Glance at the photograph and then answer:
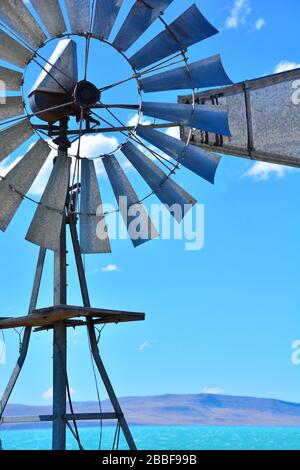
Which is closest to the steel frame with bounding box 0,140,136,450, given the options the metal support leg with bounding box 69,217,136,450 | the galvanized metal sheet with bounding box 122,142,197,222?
the metal support leg with bounding box 69,217,136,450

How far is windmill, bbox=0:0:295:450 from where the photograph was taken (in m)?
8.65

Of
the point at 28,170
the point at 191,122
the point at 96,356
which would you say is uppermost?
the point at 191,122

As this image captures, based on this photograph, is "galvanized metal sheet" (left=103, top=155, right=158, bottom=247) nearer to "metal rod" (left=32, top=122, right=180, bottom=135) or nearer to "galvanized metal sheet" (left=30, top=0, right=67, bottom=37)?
"metal rod" (left=32, top=122, right=180, bottom=135)

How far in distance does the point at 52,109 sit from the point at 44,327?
2.68 meters

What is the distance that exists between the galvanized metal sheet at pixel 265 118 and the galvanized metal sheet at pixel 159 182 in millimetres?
641

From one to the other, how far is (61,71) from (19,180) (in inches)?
55.0

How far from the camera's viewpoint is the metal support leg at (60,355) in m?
8.53

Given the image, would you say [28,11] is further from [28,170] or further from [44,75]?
[28,170]

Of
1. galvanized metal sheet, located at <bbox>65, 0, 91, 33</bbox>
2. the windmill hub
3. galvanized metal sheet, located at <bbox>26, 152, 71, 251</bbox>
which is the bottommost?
galvanized metal sheet, located at <bbox>26, 152, 71, 251</bbox>

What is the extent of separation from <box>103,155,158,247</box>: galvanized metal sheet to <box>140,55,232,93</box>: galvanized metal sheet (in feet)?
3.46

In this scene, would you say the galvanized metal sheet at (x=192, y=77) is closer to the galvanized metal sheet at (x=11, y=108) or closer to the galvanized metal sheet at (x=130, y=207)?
the galvanized metal sheet at (x=130, y=207)

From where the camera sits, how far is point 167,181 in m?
9.42

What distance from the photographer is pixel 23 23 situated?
8.62 metres
